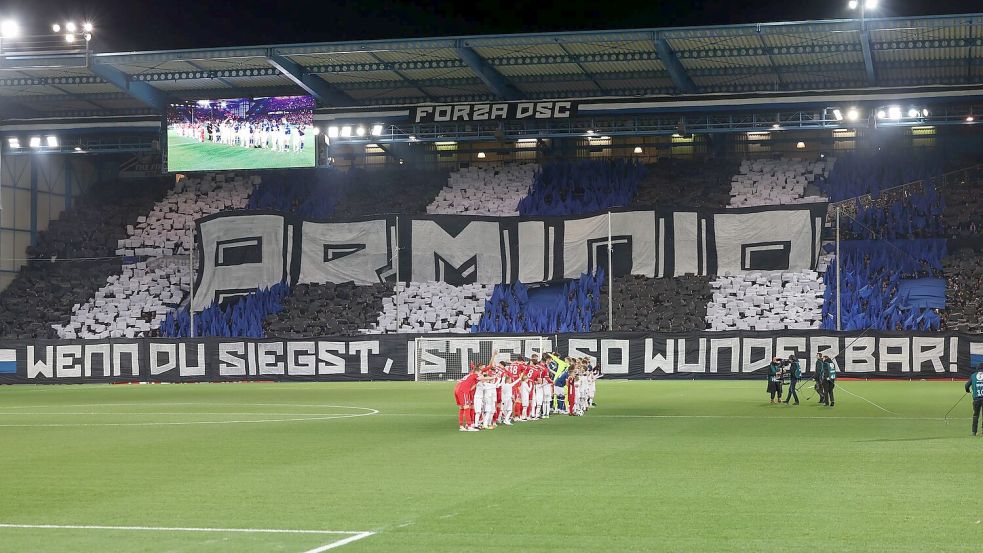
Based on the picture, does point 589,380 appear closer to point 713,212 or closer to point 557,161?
point 713,212

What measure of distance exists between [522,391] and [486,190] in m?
37.7

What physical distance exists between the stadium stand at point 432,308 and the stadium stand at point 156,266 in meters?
11.8

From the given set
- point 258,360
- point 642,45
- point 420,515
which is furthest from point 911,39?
point 420,515

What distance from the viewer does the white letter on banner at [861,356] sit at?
49.3 meters

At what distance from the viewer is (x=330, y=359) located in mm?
52781

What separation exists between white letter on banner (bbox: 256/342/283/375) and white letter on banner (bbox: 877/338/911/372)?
1024 inches

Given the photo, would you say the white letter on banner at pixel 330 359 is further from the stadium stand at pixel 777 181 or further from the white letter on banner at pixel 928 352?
the white letter on banner at pixel 928 352

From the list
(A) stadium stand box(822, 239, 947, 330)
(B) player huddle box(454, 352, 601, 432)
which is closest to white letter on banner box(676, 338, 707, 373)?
(A) stadium stand box(822, 239, 947, 330)

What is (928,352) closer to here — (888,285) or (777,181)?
(888,285)

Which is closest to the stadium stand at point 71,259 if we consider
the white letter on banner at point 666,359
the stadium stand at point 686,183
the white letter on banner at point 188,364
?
the white letter on banner at point 188,364

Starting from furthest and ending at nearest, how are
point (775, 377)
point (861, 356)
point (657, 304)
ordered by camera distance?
1. point (657, 304)
2. point (861, 356)
3. point (775, 377)

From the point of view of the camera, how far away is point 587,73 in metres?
59.0

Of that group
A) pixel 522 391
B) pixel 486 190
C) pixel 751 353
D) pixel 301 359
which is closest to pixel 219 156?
pixel 301 359

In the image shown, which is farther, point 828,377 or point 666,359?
point 666,359
